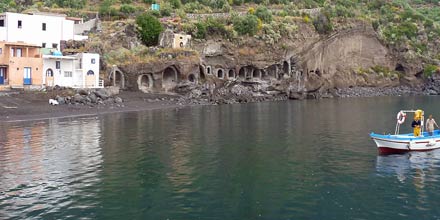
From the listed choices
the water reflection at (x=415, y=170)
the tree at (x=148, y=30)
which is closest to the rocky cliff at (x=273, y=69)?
the tree at (x=148, y=30)

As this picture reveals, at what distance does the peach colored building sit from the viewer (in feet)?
223

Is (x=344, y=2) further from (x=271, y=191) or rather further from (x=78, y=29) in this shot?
(x=271, y=191)

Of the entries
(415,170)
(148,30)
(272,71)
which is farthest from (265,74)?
(415,170)

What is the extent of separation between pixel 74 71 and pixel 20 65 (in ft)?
27.9

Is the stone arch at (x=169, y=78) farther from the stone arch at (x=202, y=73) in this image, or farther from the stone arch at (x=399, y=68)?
the stone arch at (x=399, y=68)

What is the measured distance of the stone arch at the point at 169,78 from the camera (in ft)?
280

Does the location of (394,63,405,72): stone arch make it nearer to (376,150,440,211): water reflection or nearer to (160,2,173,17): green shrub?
(160,2,173,17): green shrub

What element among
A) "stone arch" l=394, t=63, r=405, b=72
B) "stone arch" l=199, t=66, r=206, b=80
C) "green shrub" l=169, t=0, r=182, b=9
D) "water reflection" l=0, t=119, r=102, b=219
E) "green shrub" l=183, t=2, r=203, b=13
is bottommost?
"water reflection" l=0, t=119, r=102, b=219

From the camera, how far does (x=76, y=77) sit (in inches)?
2945

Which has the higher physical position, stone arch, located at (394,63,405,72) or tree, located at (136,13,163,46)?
tree, located at (136,13,163,46)

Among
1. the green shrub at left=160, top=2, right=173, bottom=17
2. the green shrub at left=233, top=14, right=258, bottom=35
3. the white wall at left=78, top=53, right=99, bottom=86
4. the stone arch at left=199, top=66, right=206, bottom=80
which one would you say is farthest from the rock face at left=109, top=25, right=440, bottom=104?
the green shrub at left=160, top=2, right=173, bottom=17

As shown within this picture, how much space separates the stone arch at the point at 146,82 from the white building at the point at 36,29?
A: 13.9 metres

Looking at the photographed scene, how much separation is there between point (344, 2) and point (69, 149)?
115689 mm

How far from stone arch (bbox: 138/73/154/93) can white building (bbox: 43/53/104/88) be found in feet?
28.2
